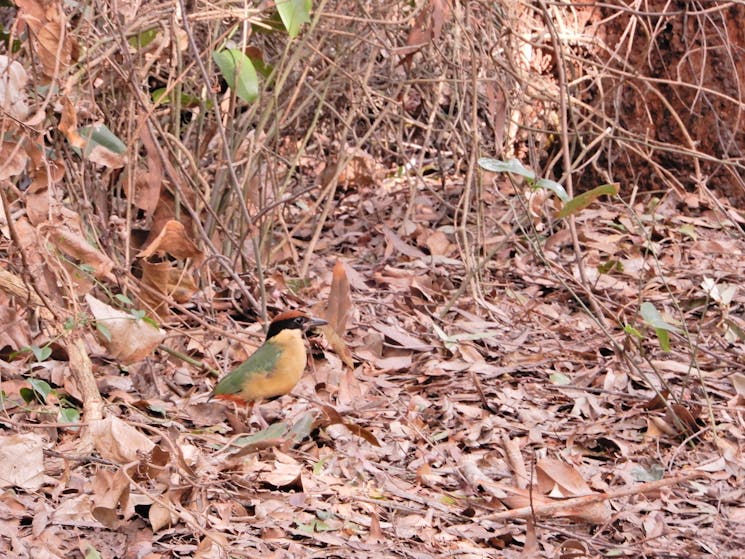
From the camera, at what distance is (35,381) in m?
3.77

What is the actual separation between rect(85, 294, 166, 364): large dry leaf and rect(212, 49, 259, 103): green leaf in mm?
1059

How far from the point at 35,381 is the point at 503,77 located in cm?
350

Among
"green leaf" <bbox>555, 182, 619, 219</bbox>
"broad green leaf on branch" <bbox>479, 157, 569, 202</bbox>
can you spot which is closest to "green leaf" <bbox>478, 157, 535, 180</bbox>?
"broad green leaf on branch" <bbox>479, 157, 569, 202</bbox>

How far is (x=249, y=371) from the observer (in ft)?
13.1

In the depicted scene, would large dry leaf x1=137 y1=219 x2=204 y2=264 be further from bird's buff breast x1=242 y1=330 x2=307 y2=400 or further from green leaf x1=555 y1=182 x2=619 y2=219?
green leaf x1=555 y1=182 x2=619 y2=219

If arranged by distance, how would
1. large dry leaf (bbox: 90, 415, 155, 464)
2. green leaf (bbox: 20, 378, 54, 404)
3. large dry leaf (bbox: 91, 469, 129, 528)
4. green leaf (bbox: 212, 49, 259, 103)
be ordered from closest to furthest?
large dry leaf (bbox: 91, 469, 129, 528) → large dry leaf (bbox: 90, 415, 155, 464) → green leaf (bbox: 20, 378, 54, 404) → green leaf (bbox: 212, 49, 259, 103)

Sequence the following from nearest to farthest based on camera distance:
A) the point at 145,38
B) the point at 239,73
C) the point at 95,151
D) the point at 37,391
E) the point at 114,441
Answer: the point at 114,441 → the point at 37,391 → the point at 95,151 → the point at 239,73 → the point at 145,38

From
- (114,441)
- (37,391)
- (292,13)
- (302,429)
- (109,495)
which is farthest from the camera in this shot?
(292,13)

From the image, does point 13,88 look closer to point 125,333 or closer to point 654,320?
point 125,333

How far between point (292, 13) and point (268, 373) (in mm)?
1296

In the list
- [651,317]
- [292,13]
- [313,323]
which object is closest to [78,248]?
[313,323]

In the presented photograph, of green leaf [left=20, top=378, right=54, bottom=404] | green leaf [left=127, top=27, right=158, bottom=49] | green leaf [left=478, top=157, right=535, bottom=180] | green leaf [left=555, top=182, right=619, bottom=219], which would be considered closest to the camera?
green leaf [left=20, top=378, right=54, bottom=404]

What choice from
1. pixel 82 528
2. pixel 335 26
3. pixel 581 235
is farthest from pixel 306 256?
pixel 82 528

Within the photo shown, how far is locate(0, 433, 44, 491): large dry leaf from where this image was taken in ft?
10.6
